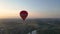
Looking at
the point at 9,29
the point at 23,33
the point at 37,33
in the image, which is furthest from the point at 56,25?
the point at 9,29

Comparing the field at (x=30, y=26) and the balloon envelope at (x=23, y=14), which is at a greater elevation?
the balloon envelope at (x=23, y=14)

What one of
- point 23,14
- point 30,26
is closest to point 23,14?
point 23,14

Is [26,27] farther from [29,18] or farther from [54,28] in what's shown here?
[54,28]

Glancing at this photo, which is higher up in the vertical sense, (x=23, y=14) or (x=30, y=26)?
(x=23, y=14)

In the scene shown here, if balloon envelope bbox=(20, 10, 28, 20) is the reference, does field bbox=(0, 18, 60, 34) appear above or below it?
below

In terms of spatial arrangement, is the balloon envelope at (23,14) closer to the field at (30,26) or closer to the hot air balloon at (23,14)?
the hot air balloon at (23,14)

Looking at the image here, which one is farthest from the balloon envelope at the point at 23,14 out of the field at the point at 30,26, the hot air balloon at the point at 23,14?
the field at the point at 30,26

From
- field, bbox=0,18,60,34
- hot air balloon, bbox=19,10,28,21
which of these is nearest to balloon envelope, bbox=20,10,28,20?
hot air balloon, bbox=19,10,28,21

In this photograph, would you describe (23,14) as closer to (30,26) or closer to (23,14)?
(23,14)

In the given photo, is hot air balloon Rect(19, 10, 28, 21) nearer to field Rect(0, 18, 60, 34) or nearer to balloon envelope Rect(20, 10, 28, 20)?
balloon envelope Rect(20, 10, 28, 20)

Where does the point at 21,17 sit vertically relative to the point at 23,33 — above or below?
above
